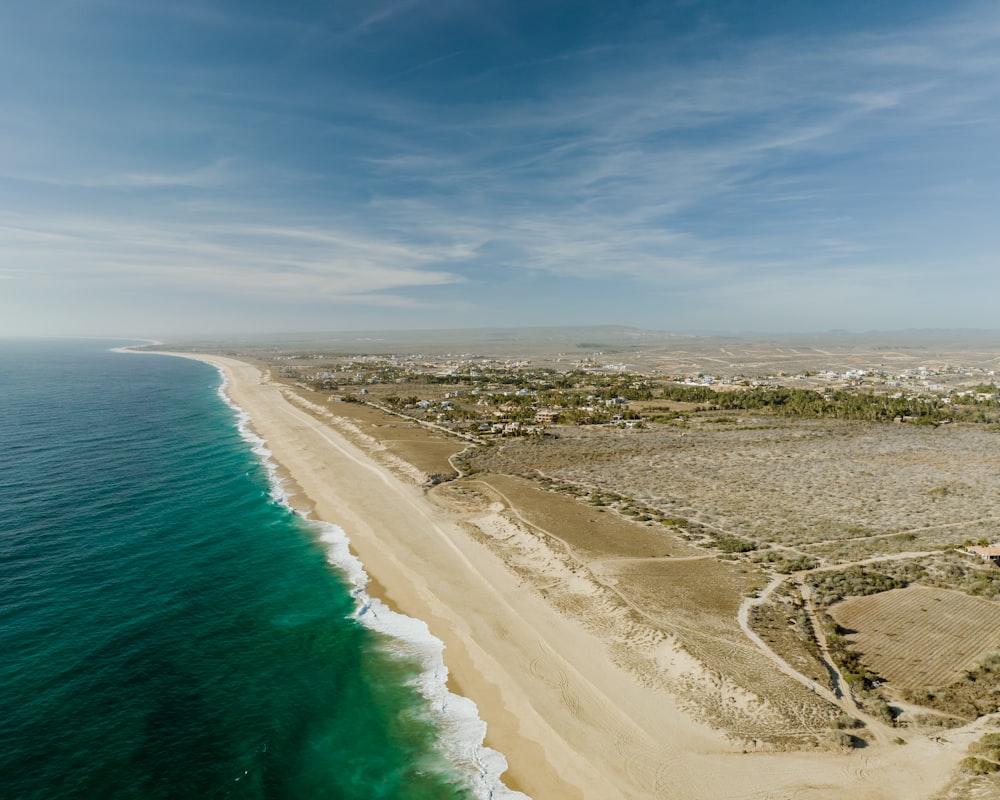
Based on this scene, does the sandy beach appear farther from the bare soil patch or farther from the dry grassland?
the dry grassland

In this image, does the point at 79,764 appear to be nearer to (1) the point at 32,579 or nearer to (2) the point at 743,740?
(1) the point at 32,579

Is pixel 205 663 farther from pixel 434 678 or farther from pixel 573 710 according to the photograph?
pixel 573 710

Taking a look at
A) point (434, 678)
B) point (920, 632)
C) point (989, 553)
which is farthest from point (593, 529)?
point (989, 553)

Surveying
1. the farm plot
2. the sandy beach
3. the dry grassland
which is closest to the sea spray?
the sandy beach

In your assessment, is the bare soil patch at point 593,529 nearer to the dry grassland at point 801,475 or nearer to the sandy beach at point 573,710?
the sandy beach at point 573,710

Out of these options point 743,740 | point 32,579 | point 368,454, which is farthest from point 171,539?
point 743,740
